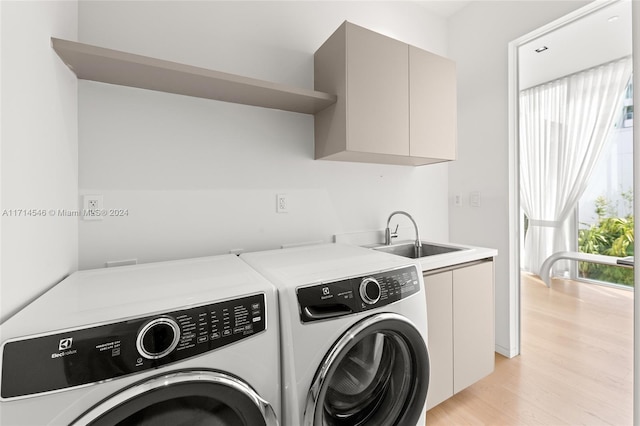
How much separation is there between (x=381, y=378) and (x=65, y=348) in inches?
43.7

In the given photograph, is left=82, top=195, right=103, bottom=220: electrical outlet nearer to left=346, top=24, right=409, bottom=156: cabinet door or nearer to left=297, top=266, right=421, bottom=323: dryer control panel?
left=297, top=266, right=421, bottom=323: dryer control panel

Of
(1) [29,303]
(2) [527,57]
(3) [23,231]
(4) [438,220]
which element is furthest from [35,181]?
(2) [527,57]

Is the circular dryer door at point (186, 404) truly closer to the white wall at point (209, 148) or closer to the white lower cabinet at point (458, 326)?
the white wall at point (209, 148)

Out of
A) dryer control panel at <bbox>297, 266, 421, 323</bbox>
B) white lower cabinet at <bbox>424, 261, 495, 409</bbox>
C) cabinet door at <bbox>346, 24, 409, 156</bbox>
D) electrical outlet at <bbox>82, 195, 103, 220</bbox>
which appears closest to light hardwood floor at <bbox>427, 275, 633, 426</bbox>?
white lower cabinet at <bbox>424, 261, 495, 409</bbox>

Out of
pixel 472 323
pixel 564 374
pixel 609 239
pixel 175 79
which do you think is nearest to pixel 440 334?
pixel 472 323

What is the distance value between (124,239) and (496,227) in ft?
8.10

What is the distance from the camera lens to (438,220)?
2.45 m

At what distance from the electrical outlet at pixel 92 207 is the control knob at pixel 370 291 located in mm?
1229

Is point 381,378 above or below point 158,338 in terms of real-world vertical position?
below

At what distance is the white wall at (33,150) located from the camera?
0.70 metres

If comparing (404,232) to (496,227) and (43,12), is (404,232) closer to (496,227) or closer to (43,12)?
(496,227)

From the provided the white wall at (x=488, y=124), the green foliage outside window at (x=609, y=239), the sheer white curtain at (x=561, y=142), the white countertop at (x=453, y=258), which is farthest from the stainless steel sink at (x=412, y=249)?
the green foliage outside window at (x=609, y=239)

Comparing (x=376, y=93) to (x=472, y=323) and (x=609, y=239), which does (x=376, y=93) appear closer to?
(x=472, y=323)

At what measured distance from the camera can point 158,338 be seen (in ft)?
2.22
